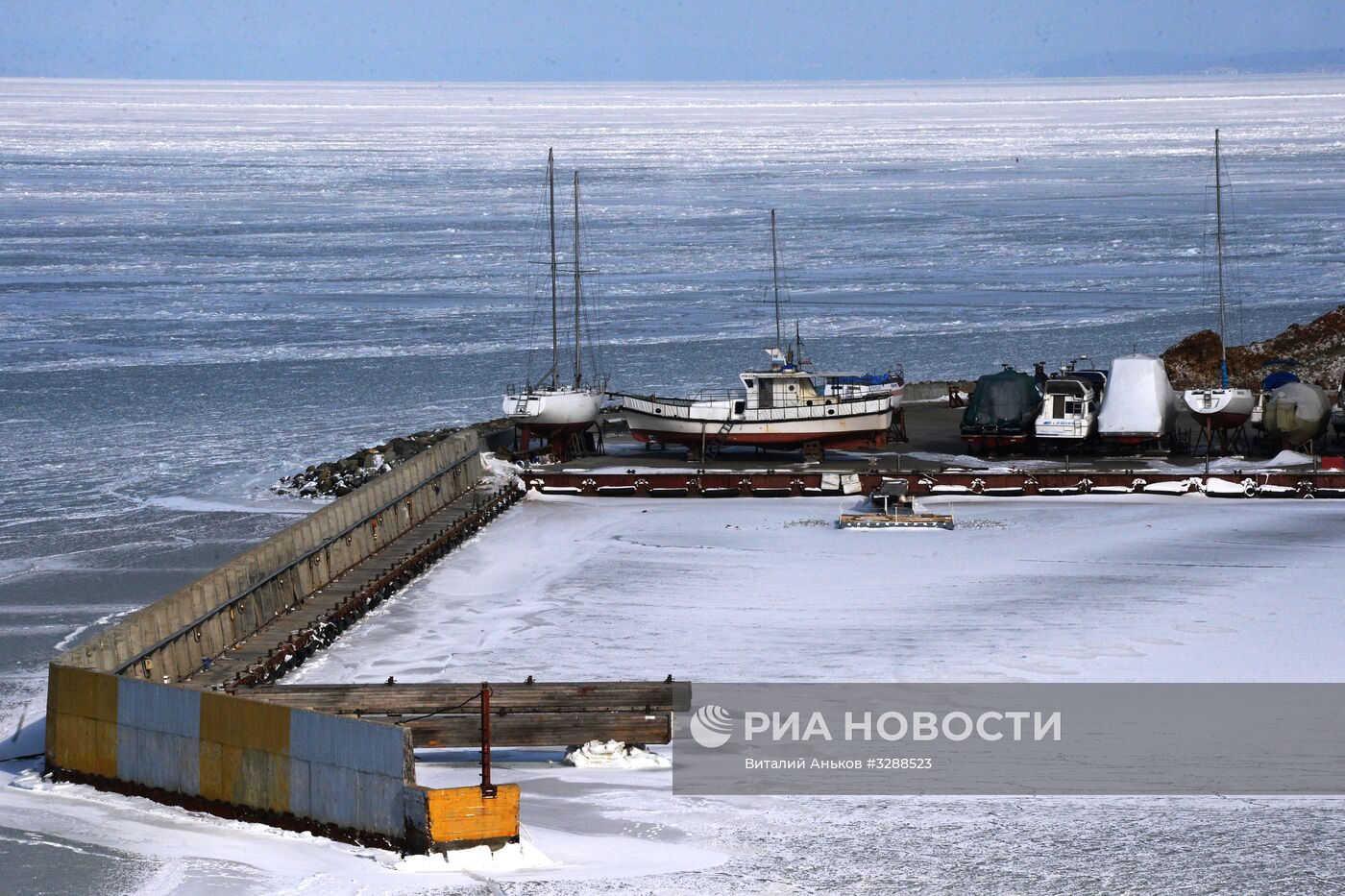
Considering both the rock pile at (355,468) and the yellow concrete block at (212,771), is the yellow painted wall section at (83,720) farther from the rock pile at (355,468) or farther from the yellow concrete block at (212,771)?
the rock pile at (355,468)

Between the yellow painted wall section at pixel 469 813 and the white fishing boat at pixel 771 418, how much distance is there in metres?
20.3

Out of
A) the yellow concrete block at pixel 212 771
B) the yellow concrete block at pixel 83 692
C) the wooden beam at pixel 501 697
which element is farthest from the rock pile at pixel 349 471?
the yellow concrete block at pixel 212 771

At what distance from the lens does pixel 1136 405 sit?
35.3 metres

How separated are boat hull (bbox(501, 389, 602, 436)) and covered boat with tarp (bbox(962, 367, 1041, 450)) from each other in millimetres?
7162

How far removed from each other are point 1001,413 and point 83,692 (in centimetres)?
2093

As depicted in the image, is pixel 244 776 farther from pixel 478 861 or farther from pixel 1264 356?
pixel 1264 356

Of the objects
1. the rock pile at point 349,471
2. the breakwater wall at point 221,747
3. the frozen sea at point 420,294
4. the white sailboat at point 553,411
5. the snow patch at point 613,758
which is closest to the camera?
the breakwater wall at point 221,747

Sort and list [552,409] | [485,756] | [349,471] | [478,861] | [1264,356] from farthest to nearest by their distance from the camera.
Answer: [1264,356]
[349,471]
[552,409]
[485,756]
[478,861]

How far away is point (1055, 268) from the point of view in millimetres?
71312

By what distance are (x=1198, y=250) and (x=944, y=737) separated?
60.4 m

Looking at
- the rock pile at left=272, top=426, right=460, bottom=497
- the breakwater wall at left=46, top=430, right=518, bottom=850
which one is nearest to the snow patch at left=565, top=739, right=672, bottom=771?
the breakwater wall at left=46, top=430, right=518, bottom=850

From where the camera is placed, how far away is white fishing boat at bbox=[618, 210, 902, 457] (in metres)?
36.2

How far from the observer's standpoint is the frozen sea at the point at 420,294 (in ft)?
111

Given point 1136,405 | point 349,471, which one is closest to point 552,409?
point 349,471
